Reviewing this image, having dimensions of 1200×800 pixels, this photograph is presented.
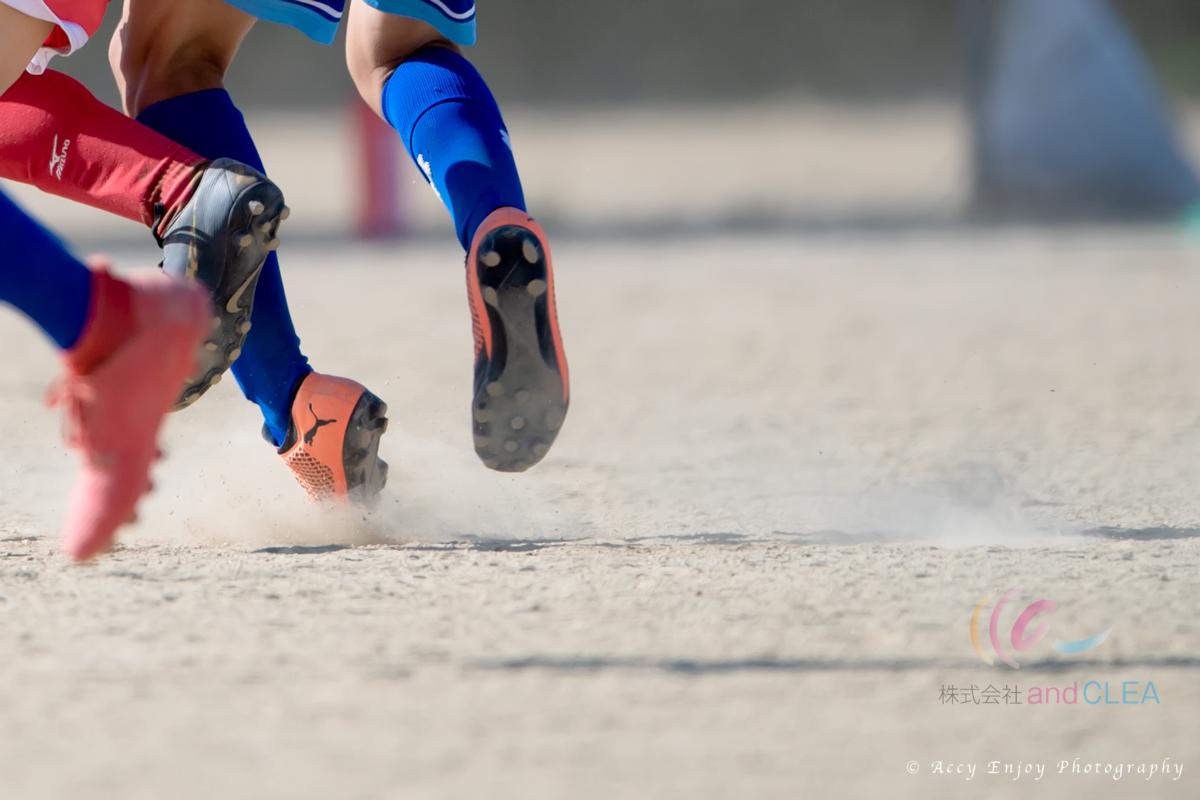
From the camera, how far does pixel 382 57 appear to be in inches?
106

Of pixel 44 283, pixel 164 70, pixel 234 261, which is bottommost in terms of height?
pixel 44 283

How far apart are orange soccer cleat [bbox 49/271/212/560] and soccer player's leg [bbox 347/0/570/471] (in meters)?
0.51

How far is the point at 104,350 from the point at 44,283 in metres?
0.10

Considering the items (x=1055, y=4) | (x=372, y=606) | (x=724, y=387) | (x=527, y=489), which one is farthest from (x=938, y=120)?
(x=372, y=606)

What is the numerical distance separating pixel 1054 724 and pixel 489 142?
1253 mm

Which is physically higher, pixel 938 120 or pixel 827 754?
pixel 938 120

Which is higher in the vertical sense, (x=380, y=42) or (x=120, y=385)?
(x=380, y=42)

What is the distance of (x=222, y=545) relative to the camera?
2.62 m

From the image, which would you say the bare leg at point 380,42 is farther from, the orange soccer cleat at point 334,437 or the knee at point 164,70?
the orange soccer cleat at point 334,437

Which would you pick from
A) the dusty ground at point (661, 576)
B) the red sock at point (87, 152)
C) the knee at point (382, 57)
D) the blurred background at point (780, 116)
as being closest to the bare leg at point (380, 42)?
the knee at point (382, 57)

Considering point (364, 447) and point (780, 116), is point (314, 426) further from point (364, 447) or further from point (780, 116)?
point (780, 116)

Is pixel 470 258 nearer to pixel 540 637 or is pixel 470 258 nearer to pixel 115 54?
pixel 540 637

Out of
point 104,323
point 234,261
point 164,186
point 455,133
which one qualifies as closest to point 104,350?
point 104,323

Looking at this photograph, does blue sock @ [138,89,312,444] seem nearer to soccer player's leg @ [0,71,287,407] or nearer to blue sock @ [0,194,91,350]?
soccer player's leg @ [0,71,287,407]
